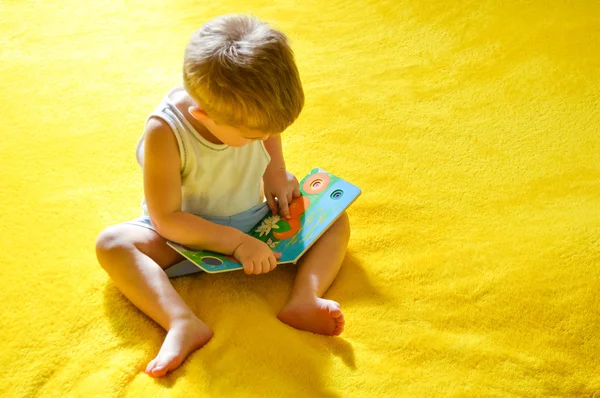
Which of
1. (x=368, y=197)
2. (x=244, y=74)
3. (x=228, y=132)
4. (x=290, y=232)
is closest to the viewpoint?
(x=244, y=74)

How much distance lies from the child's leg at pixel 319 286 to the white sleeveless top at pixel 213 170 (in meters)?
0.14

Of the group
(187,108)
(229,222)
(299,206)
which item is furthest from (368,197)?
(187,108)

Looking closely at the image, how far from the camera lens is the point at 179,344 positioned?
2.87 ft

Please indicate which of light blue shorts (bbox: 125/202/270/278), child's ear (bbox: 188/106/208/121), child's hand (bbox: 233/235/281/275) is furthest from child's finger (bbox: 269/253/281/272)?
child's ear (bbox: 188/106/208/121)

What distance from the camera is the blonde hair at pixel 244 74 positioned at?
82cm

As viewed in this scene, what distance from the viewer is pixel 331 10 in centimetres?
169

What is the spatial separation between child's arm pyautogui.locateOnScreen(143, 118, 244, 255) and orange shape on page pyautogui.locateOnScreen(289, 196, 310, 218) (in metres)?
0.12

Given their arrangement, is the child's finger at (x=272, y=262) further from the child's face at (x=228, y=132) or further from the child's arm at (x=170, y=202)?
the child's face at (x=228, y=132)

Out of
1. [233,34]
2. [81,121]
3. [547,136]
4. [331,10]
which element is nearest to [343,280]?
[233,34]

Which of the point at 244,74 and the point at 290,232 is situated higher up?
Result: the point at 244,74

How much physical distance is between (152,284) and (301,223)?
0.25 meters

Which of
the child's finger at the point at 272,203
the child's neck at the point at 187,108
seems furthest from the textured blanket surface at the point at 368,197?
the child's neck at the point at 187,108

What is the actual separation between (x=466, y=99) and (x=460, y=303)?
574mm

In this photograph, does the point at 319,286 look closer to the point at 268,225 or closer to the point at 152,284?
the point at 268,225
